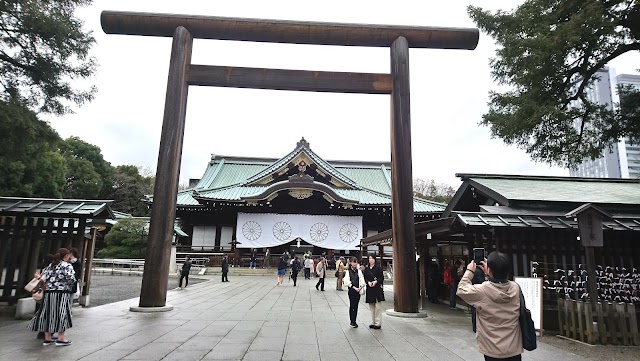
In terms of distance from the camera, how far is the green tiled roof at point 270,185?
79.7 ft

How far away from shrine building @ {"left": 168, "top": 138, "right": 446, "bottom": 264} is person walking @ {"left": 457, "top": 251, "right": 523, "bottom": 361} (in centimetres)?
2007

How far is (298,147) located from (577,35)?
767 inches

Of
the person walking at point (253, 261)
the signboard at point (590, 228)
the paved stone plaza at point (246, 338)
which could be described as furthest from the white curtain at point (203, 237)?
the signboard at point (590, 228)

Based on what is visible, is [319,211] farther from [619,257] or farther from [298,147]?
[619,257]

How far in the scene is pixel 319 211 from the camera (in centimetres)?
2491

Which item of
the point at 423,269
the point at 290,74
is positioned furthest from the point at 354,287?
the point at 423,269

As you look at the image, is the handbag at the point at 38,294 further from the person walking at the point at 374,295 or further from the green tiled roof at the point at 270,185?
the green tiled roof at the point at 270,185

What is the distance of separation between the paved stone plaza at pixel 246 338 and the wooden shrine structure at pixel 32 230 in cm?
136

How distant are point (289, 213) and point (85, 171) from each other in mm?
24887

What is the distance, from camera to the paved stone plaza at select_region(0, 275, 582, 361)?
4844 mm

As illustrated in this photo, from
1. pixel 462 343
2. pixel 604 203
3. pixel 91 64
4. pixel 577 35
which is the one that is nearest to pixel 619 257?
pixel 604 203

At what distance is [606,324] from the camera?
652 cm

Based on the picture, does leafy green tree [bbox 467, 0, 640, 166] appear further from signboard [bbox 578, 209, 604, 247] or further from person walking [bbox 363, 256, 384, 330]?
person walking [bbox 363, 256, 384, 330]

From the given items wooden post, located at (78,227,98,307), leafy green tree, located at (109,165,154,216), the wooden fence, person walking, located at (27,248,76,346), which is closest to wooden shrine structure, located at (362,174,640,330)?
the wooden fence
